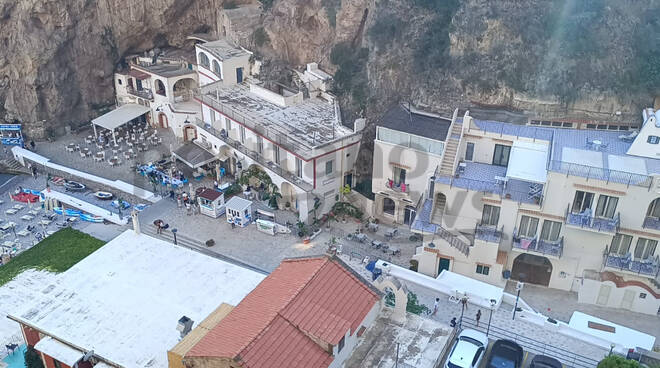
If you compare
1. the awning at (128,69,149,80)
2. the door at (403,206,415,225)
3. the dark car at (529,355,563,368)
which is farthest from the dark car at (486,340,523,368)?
the awning at (128,69,149,80)

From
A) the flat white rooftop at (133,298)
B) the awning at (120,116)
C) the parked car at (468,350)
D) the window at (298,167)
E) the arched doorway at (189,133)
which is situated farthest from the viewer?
the awning at (120,116)

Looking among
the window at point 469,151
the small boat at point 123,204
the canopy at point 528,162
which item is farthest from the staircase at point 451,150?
the small boat at point 123,204

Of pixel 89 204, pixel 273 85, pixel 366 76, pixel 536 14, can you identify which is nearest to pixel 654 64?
pixel 536 14

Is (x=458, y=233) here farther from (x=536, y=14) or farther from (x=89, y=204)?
(x=89, y=204)

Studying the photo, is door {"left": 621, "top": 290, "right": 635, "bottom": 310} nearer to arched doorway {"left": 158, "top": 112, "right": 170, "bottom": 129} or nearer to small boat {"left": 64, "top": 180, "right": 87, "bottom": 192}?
small boat {"left": 64, "top": 180, "right": 87, "bottom": 192}

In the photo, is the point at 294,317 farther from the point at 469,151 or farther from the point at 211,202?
the point at 211,202

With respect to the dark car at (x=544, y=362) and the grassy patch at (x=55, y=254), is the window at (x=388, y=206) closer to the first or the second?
the dark car at (x=544, y=362)

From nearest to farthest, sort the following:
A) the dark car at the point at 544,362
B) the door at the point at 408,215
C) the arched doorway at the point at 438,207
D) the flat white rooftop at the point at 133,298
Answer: the dark car at the point at 544,362
the flat white rooftop at the point at 133,298
the arched doorway at the point at 438,207
the door at the point at 408,215
